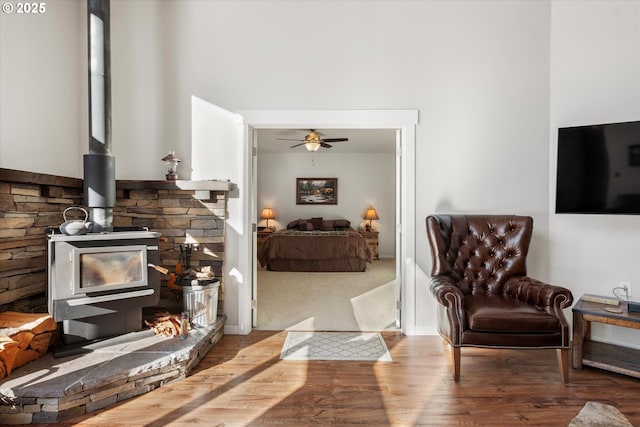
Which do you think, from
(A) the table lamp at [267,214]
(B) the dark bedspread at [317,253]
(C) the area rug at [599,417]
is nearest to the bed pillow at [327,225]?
(A) the table lamp at [267,214]

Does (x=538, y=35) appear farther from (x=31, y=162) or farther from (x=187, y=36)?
(x=31, y=162)

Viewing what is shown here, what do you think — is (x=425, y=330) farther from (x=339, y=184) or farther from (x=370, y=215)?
(x=339, y=184)

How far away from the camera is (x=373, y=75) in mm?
3160

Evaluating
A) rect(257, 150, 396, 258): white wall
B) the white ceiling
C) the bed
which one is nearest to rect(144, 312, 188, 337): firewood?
the bed

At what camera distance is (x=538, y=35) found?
314cm

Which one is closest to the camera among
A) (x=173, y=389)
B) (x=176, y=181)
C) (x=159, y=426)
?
(x=159, y=426)

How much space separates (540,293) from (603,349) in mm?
860

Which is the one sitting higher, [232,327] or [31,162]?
[31,162]

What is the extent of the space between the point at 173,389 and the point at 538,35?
4.21 metres

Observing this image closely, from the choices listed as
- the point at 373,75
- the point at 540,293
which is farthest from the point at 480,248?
the point at 373,75

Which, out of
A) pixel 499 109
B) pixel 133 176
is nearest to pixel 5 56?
pixel 133 176

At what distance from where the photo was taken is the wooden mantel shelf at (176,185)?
2967mm

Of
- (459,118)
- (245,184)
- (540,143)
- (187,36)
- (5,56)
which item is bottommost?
(245,184)

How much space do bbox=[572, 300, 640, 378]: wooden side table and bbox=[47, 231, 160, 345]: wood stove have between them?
317 centimetres
